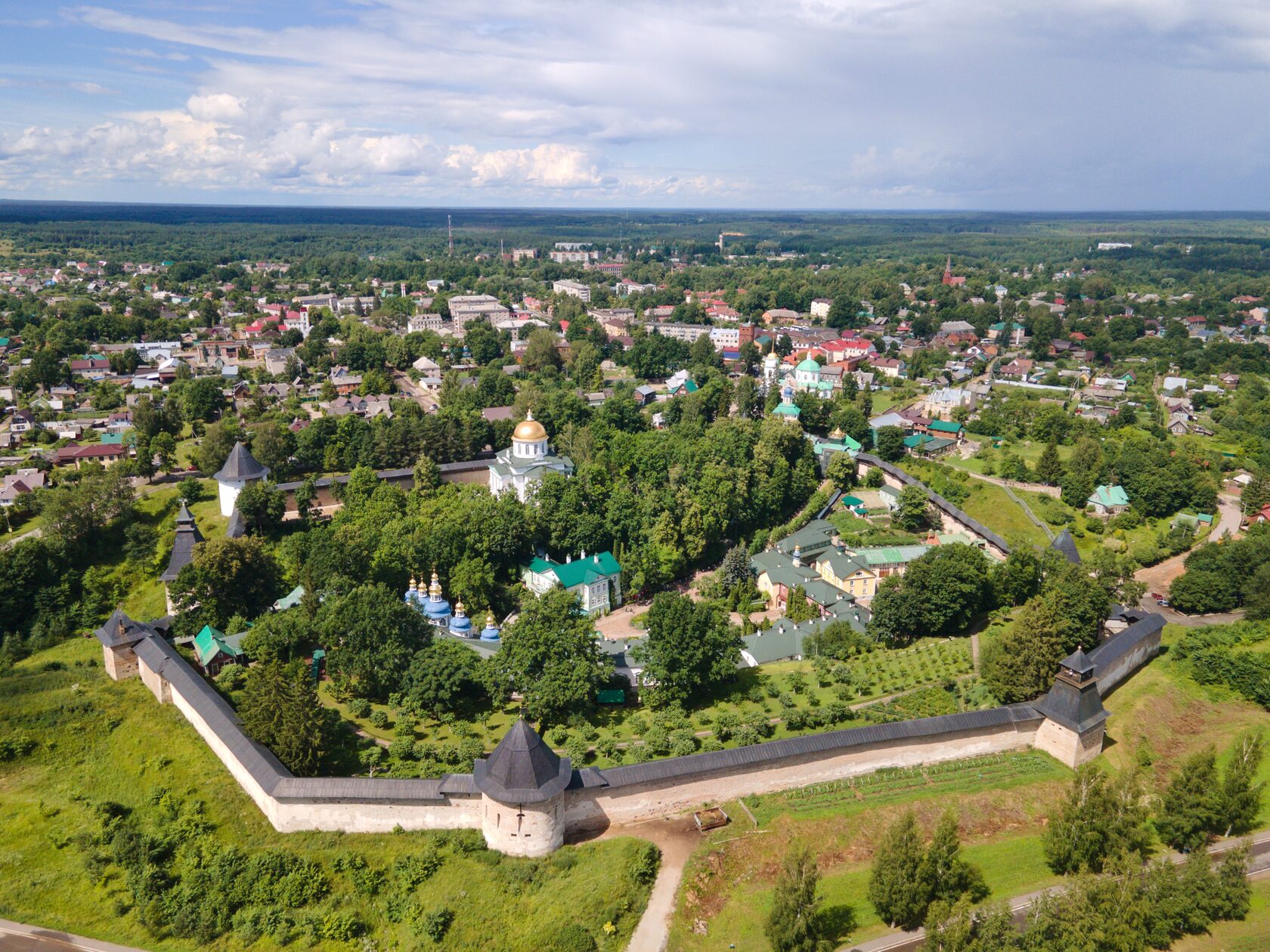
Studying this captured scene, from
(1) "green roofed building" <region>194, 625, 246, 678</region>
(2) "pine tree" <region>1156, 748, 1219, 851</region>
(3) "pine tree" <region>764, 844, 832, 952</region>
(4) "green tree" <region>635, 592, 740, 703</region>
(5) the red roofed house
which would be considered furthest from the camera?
(5) the red roofed house

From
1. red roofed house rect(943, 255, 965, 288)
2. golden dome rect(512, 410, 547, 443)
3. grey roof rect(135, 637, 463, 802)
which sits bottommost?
grey roof rect(135, 637, 463, 802)

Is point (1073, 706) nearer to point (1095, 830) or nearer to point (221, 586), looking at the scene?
point (1095, 830)

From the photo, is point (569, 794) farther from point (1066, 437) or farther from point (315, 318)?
point (315, 318)

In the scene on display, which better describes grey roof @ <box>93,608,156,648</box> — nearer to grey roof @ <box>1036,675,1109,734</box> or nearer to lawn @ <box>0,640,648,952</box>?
lawn @ <box>0,640,648,952</box>

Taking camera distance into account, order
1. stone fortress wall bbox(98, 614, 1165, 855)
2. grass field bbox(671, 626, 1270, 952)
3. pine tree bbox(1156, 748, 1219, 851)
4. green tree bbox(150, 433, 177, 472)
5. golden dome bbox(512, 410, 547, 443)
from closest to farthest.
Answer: grass field bbox(671, 626, 1270, 952), stone fortress wall bbox(98, 614, 1165, 855), pine tree bbox(1156, 748, 1219, 851), golden dome bbox(512, 410, 547, 443), green tree bbox(150, 433, 177, 472)

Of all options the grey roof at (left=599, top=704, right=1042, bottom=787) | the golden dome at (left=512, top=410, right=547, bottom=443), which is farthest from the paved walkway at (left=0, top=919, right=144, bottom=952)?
the golden dome at (left=512, top=410, right=547, bottom=443)

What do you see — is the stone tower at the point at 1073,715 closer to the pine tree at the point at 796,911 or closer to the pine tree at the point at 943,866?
the pine tree at the point at 943,866
